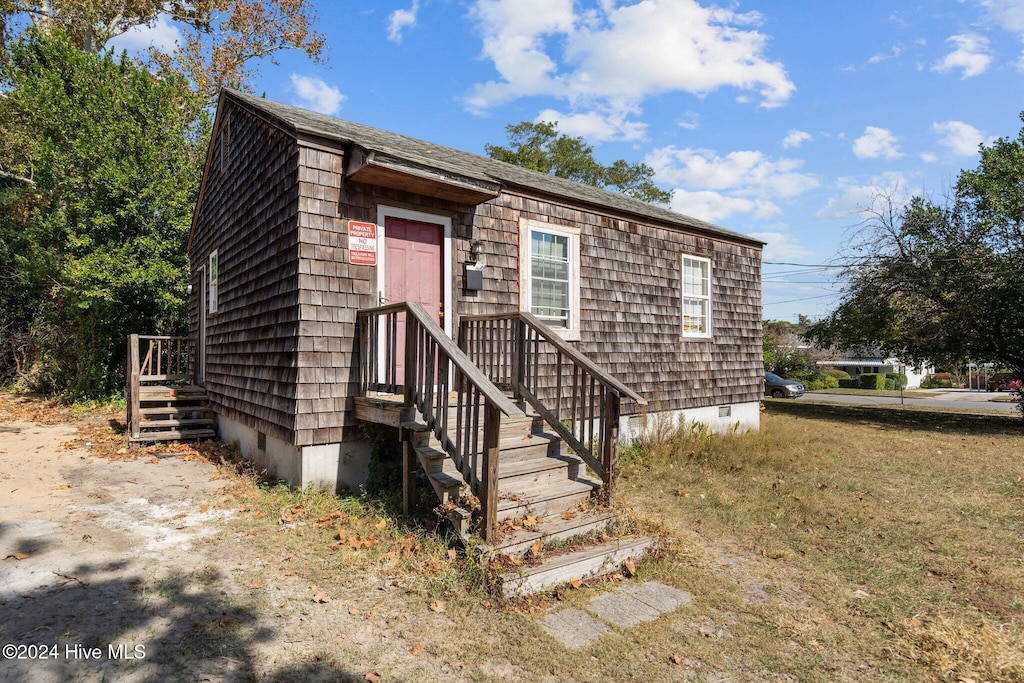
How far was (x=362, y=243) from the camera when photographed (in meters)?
6.19

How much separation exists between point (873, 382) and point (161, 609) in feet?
144

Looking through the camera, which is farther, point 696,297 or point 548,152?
point 548,152

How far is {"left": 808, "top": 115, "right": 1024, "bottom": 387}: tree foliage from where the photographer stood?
44.4 ft

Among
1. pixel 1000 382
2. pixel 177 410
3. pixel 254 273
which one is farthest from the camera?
pixel 1000 382

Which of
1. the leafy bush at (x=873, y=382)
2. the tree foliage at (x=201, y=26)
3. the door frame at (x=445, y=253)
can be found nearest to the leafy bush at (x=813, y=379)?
the leafy bush at (x=873, y=382)

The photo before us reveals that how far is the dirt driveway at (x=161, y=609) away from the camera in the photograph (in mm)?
3003

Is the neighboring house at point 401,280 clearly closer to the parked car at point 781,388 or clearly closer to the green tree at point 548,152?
the parked car at point 781,388

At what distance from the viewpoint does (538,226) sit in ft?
26.2

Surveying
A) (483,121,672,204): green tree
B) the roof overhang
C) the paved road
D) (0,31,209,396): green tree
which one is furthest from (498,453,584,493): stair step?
(483,121,672,204): green tree

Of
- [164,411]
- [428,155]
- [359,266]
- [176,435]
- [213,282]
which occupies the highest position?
[428,155]

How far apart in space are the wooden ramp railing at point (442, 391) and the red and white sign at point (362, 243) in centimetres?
62

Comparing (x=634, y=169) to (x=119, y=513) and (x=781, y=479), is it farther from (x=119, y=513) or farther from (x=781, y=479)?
(x=119, y=513)

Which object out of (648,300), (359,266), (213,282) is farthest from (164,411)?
(648,300)

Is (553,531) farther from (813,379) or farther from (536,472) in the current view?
(813,379)
